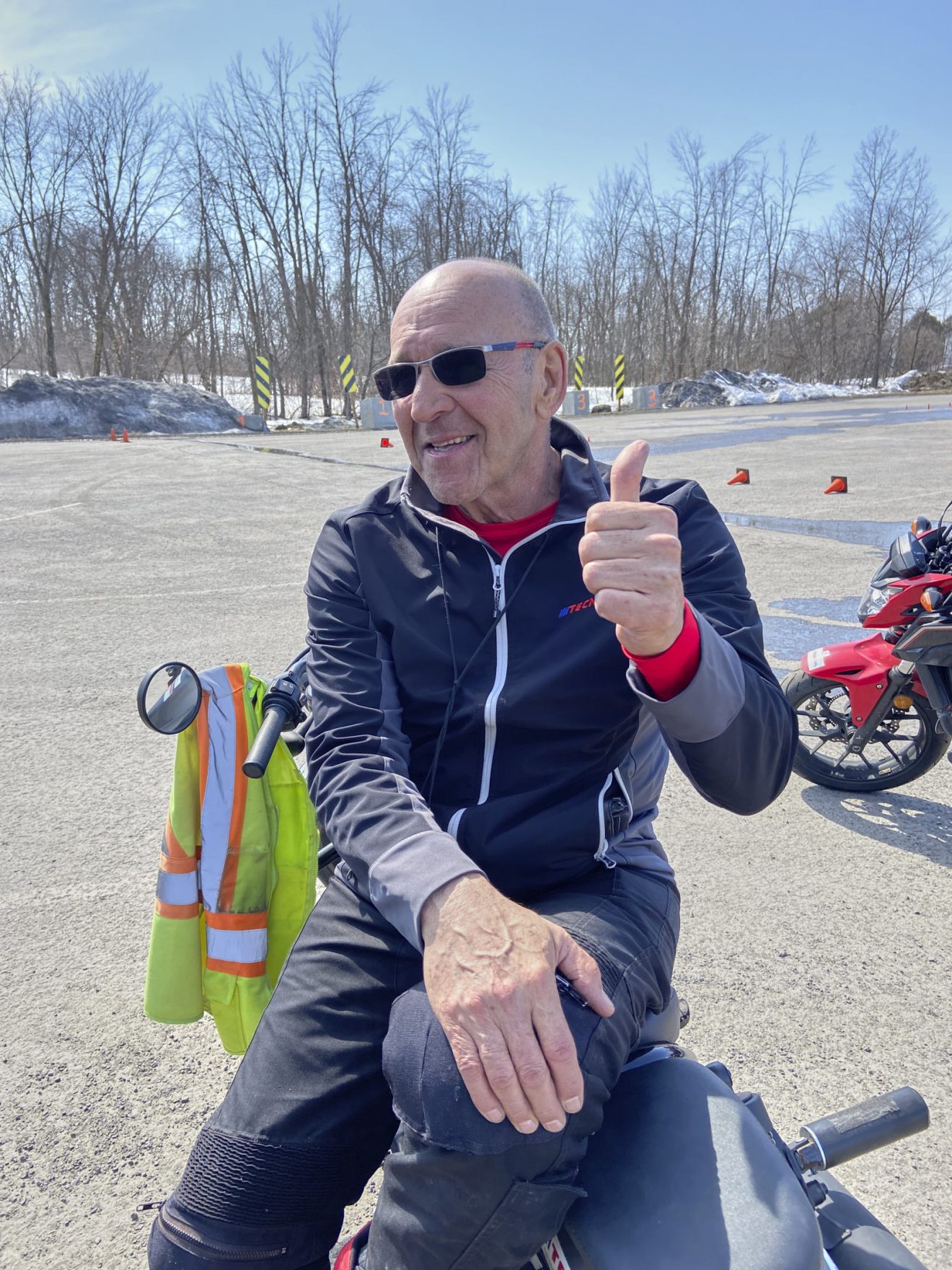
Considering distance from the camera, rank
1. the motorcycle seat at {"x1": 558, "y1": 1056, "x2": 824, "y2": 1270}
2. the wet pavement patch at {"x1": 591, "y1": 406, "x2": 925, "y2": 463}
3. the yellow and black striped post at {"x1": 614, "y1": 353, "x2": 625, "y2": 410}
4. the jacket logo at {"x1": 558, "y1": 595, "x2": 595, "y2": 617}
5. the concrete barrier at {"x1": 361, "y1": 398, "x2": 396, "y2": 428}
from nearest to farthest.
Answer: the motorcycle seat at {"x1": 558, "y1": 1056, "x2": 824, "y2": 1270}, the jacket logo at {"x1": 558, "y1": 595, "x2": 595, "y2": 617}, the wet pavement patch at {"x1": 591, "y1": 406, "x2": 925, "y2": 463}, the concrete barrier at {"x1": 361, "y1": 398, "x2": 396, "y2": 428}, the yellow and black striped post at {"x1": 614, "y1": 353, "x2": 625, "y2": 410}

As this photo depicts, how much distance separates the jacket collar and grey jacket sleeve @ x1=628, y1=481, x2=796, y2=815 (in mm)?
170

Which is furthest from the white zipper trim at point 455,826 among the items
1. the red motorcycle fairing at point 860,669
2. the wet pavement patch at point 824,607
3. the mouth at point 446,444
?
the wet pavement patch at point 824,607

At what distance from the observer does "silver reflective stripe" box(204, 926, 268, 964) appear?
1.89m

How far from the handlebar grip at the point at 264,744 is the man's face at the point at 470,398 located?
0.58 m

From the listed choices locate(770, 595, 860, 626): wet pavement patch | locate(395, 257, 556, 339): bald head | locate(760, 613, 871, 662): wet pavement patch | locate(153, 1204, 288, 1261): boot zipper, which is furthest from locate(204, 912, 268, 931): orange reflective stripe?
locate(770, 595, 860, 626): wet pavement patch

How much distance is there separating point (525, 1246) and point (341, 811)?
784 mm

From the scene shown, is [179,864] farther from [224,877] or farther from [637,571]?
[637,571]

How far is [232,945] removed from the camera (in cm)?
189

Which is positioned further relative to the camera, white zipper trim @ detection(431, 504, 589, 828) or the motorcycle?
white zipper trim @ detection(431, 504, 589, 828)

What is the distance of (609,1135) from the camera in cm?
127

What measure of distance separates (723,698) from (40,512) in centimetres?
1077

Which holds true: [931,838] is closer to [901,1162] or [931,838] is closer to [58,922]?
[901,1162]

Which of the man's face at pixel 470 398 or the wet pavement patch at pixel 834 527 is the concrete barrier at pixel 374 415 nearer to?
the wet pavement patch at pixel 834 527

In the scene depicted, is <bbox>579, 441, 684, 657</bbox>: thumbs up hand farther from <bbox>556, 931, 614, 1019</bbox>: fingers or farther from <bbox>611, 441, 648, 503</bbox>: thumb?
<bbox>556, 931, 614, 1019</bbox>: fingers
